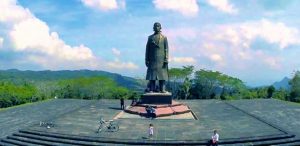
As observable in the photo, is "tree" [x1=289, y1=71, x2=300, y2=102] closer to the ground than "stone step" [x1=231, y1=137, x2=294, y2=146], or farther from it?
farther from it

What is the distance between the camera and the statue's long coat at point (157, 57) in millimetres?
24484

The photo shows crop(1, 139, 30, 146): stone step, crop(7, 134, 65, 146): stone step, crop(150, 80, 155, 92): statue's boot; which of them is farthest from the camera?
crop(150, 80, 155, 92): statue's boot

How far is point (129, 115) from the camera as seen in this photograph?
23344 millimetres

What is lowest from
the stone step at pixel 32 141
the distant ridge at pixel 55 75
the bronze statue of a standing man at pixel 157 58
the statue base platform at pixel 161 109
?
the stone step at pixel 32 141

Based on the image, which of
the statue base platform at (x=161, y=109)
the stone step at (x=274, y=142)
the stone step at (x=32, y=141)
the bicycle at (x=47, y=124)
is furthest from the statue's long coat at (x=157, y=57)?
the stone step at (x=274, y=142)

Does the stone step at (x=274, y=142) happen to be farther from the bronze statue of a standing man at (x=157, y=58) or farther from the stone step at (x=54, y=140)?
the bronze statue of a standing man at (x=157, y=58)

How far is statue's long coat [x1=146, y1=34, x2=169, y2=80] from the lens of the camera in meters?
24.5

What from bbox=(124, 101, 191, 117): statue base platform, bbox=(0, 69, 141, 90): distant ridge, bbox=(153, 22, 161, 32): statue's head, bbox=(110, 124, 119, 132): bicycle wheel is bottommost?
bbox=(110, 124, 119, 132): bicycle wheel

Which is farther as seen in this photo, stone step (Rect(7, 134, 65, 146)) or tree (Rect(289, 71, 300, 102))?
tree (Rect(289, 71, 300, 102))

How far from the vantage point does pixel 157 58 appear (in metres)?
24.7

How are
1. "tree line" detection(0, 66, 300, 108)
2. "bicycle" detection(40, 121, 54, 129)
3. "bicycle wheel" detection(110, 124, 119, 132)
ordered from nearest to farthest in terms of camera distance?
"bicycle wheel" detection(110, 124, 119, 132) < "bicycle" detection(40, 121, 54, 129) < "tree line" detection(0, 66, 300, 108)

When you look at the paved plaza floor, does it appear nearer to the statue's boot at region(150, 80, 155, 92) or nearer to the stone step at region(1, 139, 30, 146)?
the stone step at region(1, 139, 30, 146)

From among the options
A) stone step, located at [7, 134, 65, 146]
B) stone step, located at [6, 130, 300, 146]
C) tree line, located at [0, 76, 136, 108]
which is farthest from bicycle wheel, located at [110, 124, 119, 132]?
tree line, located at [0, 76, 136, 108]

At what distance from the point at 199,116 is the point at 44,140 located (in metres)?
9.33
